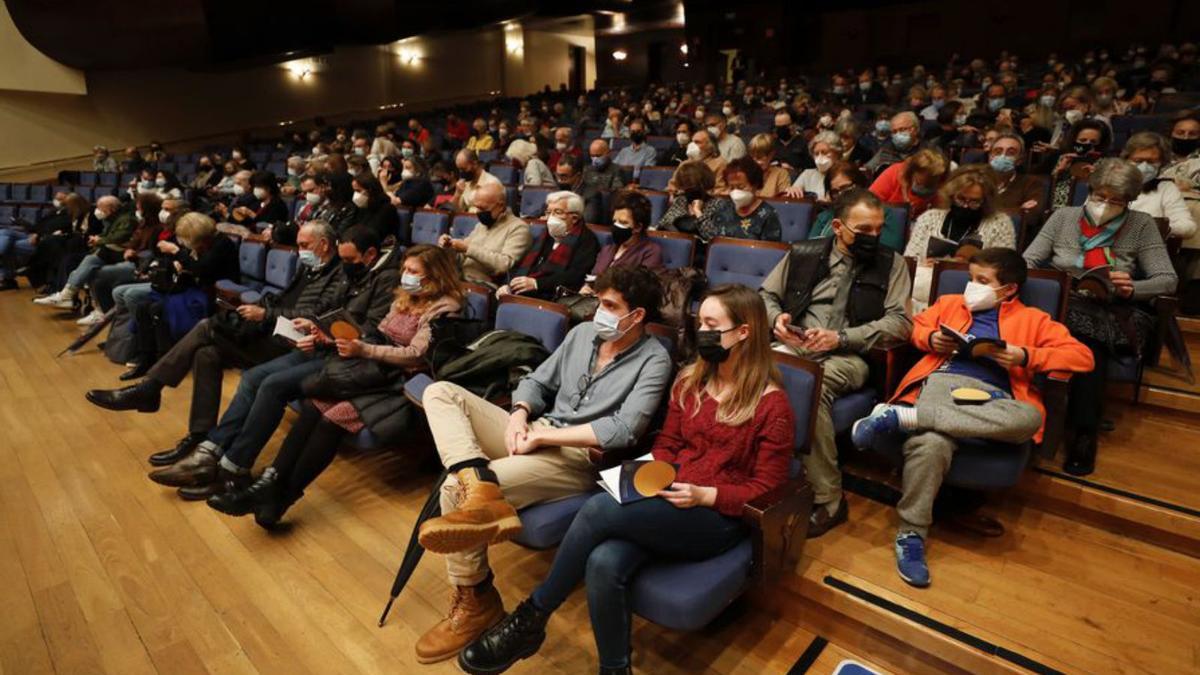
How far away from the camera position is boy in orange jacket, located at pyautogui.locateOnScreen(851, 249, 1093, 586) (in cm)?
153

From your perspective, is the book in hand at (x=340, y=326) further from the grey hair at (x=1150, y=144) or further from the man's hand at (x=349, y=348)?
the grey hair at (x=1150, y=144)

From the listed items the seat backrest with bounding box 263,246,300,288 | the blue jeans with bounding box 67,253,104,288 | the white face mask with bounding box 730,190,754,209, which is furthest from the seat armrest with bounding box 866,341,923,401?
the blue jeans with bounding box 67,253,104,288

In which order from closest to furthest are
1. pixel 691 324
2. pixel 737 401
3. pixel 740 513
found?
pixel 740 513 → pixel 737 401 → pixel 691 324

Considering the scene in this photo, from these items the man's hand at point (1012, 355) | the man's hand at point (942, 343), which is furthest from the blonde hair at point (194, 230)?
the man's hand at point (1012, 355)

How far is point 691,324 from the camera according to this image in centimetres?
195

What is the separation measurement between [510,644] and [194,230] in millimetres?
2833

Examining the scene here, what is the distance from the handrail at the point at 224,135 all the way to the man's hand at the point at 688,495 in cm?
1083

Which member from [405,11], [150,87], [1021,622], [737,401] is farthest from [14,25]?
[1021,622]

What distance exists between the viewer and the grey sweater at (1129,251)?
1.92m

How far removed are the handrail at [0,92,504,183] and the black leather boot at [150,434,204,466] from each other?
9074mm

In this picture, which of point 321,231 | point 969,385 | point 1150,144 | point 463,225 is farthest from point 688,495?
point 463,225

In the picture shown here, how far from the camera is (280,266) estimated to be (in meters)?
3.41

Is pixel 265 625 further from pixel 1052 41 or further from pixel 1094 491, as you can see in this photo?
pixel 1052 41

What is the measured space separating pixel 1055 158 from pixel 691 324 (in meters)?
2.43
